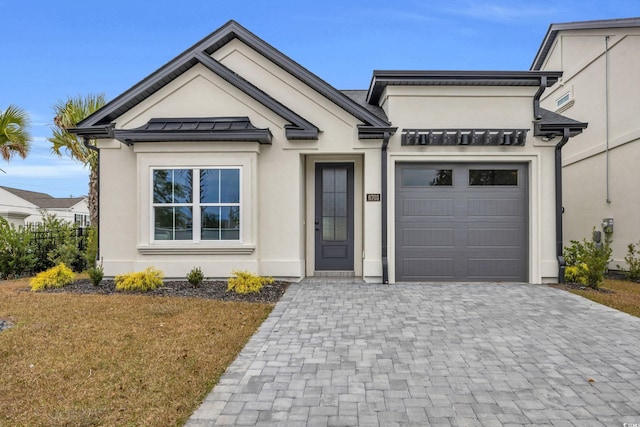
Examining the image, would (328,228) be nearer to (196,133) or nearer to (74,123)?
(196,133)

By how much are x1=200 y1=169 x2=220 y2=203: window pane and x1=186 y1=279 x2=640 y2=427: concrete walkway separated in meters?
3.26

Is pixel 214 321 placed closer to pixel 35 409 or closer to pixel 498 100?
pixel 35 409

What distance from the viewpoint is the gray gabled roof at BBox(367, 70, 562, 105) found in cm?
869

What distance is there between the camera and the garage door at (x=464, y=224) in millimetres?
9000

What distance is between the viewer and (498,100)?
29.3 feet

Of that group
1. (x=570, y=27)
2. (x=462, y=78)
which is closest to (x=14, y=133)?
(x=462, y=78)

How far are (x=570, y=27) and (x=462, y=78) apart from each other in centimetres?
684

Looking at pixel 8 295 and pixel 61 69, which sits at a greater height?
pixel 61 69

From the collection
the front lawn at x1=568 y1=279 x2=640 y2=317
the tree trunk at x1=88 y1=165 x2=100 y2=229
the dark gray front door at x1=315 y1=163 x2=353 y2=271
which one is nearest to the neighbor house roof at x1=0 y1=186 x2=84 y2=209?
the tree trunk at x1=88 y1=165 x2=100 y2=229

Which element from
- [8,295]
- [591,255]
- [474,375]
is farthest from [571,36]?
[8,295]

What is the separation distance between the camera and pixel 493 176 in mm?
9094

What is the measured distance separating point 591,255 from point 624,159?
4.32 m

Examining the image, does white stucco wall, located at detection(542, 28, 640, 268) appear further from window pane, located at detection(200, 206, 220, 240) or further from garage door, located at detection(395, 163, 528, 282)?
window pane, located at detection(200, 206, 220, 240)

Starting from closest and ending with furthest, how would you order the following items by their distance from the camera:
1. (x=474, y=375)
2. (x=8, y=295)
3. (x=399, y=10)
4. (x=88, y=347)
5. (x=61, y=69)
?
(x=474, y=375) < (x=88, y=347) < (x=8, y=295) < (x=399, y=10) < (x=61, y=69)
